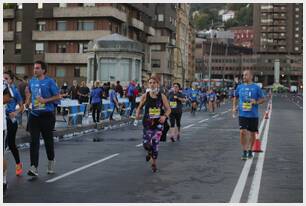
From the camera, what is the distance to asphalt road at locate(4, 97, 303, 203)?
840 centimetres

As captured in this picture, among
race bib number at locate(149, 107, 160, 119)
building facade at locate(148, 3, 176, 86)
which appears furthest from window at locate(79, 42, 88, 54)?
race bib number at locate(149, 107, 160, 119)

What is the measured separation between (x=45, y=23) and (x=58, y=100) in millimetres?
60974

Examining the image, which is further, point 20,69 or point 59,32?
point 20,69

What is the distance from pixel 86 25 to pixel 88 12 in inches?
64.1

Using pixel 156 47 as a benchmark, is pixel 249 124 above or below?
below

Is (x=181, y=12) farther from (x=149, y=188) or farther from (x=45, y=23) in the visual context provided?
(x=149, y=188)

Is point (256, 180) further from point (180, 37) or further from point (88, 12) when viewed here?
point (180, 37)

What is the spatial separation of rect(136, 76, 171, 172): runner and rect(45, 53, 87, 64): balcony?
5671cm

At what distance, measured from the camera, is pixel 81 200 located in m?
8.03

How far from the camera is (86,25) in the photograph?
6800cm

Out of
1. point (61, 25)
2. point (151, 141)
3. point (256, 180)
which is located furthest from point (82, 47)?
point (256, 180)

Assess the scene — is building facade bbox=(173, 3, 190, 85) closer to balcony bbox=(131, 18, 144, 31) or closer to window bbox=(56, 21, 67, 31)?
balcony bbox=(131, 18, 144, 31)

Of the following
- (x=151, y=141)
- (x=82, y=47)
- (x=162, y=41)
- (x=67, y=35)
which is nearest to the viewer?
(x=151, y=141)

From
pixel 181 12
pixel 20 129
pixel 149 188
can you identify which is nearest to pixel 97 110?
pixel 20 129
